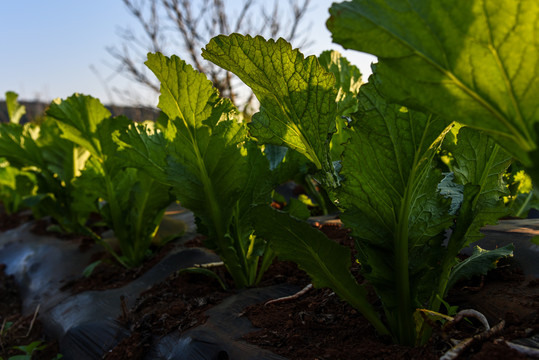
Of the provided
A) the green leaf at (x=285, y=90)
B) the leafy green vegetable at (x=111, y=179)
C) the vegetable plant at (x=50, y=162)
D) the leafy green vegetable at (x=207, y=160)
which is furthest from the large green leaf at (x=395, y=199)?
the vegetable plant at (x=50, y=162)

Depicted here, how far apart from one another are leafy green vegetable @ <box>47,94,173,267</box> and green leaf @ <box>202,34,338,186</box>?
1.39 m

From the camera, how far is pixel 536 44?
0.72 m

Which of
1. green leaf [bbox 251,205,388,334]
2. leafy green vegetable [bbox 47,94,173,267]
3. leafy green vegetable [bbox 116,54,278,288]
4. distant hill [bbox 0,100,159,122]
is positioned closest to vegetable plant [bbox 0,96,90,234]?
leafy green vegetable [bbox 47,94,173,267]

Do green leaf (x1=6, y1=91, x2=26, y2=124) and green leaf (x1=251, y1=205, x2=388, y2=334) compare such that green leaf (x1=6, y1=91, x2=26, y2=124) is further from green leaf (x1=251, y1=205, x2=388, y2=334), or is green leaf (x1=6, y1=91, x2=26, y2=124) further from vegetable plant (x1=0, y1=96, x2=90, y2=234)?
green leaf (x1=251, y1=205, x2=388, y2=334)

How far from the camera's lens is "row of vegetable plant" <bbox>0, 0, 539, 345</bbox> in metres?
0.76

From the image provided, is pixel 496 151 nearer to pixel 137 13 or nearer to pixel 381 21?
pixel 381 21

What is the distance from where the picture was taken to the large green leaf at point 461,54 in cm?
73

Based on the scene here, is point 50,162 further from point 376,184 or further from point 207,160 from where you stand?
point 376,184

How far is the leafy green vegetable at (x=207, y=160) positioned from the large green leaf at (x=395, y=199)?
0.62 meters

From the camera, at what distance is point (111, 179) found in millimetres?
2555

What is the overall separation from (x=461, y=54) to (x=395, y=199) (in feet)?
1.39

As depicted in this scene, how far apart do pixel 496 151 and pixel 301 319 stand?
73 centimetres

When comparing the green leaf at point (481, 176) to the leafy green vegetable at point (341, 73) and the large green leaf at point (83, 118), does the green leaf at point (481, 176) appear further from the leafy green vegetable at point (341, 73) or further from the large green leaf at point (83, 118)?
the large green leaf at point (83, 118)

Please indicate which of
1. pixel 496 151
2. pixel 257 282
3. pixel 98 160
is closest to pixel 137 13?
pixel 98 160
